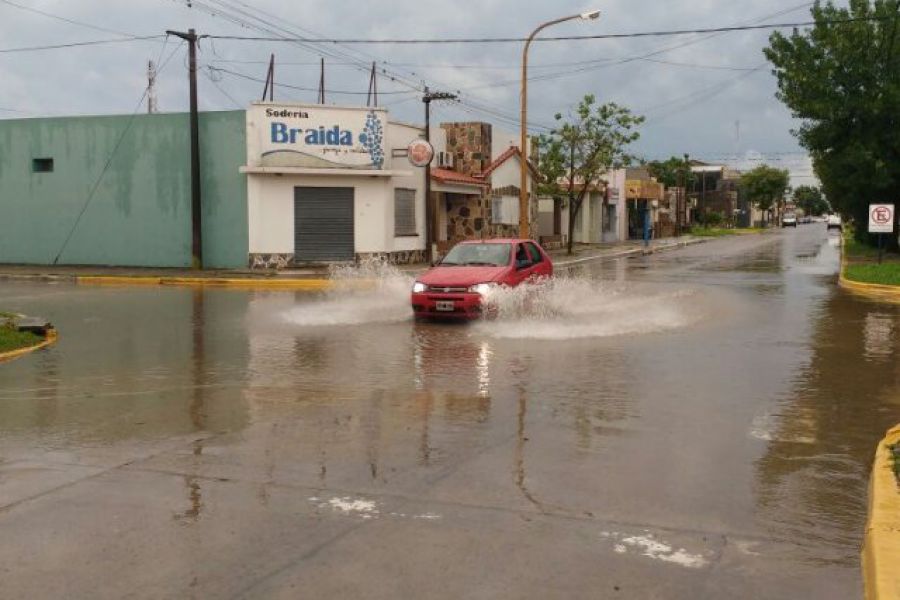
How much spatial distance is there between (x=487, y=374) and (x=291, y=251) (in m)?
21.6

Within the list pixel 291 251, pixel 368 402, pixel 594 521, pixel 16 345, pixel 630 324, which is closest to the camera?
pixel 594 521

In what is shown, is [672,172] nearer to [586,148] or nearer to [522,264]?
[586,148]

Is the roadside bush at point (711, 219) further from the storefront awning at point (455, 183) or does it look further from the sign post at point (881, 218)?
the sign post at point (881, 218)

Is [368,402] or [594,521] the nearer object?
[594,521]

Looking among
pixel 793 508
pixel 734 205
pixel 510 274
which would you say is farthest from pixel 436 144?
pixel 734 205

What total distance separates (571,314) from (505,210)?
27020 millimetres

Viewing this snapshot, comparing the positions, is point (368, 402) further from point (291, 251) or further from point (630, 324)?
point (291, 251)

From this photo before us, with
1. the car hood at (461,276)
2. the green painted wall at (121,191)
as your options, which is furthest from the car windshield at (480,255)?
the green painted wall at (121,191)

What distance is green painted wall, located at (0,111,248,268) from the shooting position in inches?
1232

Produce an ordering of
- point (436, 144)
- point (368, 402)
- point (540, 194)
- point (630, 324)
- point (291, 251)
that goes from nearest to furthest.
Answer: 1. point (368, 402)
2. point (630, 324)
3. point (291, 251)
4. point (436, 144)
5. point (540, 194)

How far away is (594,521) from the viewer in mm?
5434

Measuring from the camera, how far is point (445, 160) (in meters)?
39.3

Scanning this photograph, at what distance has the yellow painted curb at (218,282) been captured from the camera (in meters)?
25.8

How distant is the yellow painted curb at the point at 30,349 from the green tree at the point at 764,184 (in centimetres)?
12088
